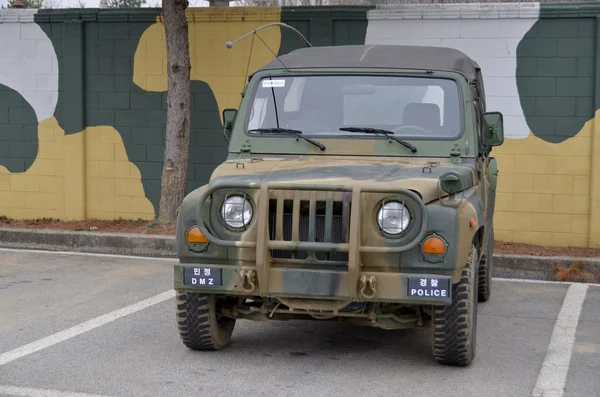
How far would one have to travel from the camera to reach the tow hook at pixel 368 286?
5211mm

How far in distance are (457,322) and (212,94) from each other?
715cm

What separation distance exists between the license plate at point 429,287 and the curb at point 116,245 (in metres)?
4.70

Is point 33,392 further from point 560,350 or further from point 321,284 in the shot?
point 560,350

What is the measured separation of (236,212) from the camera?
5.45 metres

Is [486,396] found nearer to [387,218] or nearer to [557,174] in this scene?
[387,218]

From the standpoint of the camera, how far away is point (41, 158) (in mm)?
12562

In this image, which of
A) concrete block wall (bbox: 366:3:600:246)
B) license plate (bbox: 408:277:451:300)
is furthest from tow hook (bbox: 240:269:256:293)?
concrete block wall (bbox: 366:3:600:246)

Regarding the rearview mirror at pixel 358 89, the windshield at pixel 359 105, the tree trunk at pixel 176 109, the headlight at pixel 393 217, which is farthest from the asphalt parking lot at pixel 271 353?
the tree trunk at pixel 176 109

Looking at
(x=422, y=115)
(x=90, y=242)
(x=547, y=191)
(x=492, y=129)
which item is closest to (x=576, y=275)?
(x=547, y=191)

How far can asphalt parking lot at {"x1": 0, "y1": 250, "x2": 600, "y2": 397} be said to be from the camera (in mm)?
5281

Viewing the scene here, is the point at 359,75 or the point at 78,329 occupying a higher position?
the point at 359,75

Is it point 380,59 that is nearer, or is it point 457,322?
point 457,322

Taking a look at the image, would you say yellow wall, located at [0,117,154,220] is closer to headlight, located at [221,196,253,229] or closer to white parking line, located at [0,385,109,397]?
headlight, located at [221,196,253,229]

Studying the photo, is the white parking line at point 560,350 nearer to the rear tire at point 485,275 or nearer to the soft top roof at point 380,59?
the rear tire at point 485,275
